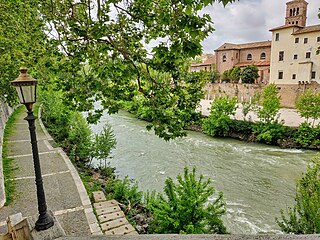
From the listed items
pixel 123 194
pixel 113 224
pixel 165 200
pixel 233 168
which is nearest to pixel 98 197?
pixel 123 194

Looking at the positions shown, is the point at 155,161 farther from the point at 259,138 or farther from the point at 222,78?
the point at 222,78

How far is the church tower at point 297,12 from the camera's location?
30.7 metres

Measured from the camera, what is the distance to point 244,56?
136 ft

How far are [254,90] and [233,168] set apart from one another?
60.1 ft

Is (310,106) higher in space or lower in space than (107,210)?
higher

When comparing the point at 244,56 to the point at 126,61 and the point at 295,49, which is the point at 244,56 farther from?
the point at 126,61

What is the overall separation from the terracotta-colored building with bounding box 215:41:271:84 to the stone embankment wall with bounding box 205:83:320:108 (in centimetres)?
751

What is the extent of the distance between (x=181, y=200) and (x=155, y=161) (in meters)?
7.42

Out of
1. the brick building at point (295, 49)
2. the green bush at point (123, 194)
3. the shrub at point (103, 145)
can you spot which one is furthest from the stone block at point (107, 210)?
the brick building at point (295, 49)

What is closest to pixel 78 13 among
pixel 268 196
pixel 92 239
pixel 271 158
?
pixel 92 239

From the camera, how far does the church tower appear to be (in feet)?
101

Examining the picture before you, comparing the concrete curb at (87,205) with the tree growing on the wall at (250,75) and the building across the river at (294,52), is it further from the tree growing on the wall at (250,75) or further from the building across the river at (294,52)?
the tree growing on the wall at (250,75)

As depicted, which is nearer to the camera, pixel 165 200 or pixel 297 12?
pixel 165 200

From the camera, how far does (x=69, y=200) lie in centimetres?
579
